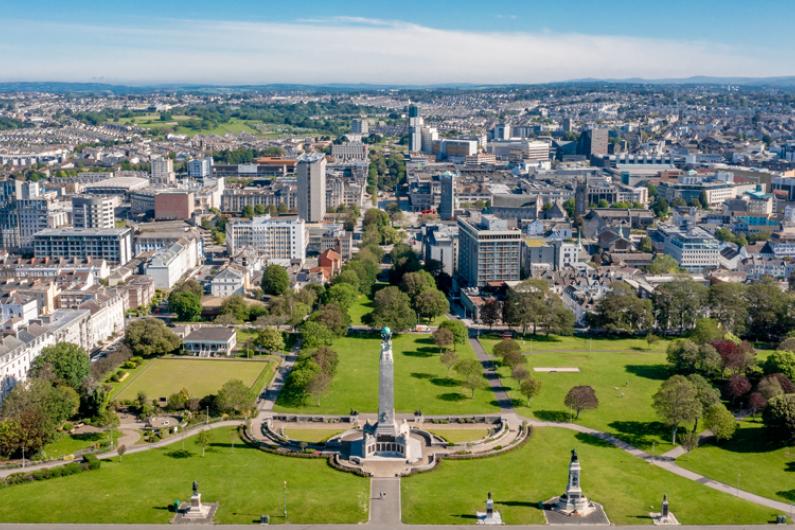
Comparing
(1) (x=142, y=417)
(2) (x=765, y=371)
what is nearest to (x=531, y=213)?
(2) (x=765, y=371)

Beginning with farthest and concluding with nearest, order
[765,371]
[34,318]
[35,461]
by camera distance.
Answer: [34,318]
[765,371]
[35,461]

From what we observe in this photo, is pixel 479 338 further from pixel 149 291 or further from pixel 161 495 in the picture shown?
pixel 161 495

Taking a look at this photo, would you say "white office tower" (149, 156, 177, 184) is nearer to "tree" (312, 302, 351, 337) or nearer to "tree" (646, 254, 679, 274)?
"tree" (312, 302, 351, 337)

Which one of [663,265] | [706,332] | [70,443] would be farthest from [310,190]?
[70,443]

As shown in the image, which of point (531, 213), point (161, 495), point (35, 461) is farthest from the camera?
point (531, 213)

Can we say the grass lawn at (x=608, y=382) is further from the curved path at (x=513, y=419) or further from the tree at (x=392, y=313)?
the tree at (x=392, y=313)

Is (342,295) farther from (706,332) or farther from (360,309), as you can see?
(706,332)

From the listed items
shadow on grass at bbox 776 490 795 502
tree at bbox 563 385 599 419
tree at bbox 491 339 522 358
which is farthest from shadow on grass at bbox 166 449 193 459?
shadow on grass at bbox 776 490 795 502
